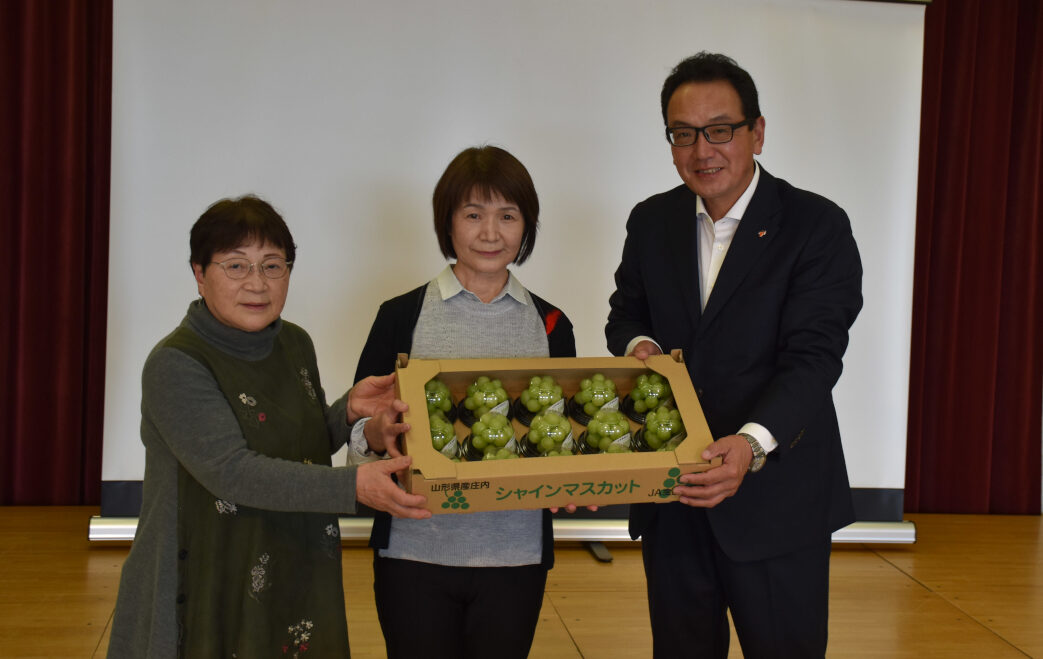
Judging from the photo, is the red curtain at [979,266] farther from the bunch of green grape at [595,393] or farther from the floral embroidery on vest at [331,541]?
the floral embroidery on vest at [331,541]

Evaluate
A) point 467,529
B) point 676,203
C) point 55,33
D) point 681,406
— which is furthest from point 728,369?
point 55,33

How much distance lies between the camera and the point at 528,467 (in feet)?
5.27

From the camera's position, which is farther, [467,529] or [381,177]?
[381,177]

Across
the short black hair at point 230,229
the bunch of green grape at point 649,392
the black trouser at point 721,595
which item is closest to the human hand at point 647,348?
the bunch of green grape at point 649,392

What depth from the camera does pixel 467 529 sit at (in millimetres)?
1824

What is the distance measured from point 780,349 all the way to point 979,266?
2.93 m

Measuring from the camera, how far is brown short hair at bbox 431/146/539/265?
186 cm

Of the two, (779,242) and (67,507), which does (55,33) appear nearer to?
(67,507)

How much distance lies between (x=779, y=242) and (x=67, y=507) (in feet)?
11.4

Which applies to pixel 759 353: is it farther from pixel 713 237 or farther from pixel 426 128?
pixel 426 128

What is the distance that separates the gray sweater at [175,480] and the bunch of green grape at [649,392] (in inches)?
24.0

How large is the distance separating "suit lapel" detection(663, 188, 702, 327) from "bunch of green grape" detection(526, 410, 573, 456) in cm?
44

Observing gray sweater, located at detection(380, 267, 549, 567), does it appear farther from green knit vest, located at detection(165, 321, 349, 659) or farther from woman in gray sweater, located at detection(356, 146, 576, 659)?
green knit vest, located at detection(165, 321, 349, 659)

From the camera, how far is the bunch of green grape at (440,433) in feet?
5.49
